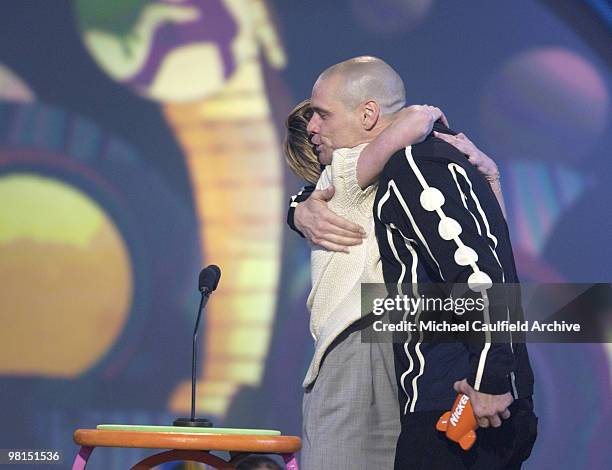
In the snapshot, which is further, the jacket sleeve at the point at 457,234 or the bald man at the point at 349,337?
the bald man at the point at 349,337

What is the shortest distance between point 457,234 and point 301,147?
3.00 ft

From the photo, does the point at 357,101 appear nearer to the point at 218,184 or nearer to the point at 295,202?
the point at 295,202

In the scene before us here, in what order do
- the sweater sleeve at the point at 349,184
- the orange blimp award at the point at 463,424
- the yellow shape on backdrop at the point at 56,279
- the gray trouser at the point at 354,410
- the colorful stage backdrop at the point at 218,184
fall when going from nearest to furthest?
the orange blimp award at the point at 463,424 < the gray trouser at the point at 354,410 < the sweater sleeve at the point at 349,184 < the colorful stage backdrop at the point at 218,184 < the yellow shape on backdrop at the point at 56,279

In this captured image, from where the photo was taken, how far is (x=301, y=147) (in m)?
2.72

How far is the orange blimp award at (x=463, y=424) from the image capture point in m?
1.80

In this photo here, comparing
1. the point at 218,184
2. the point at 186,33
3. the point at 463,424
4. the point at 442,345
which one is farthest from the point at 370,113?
the point at 186,33

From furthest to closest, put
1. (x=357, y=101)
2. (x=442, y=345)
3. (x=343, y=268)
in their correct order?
(x=357, y=101), (x=343, y=268), (x=442, y=345)

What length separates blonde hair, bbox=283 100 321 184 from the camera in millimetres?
2723

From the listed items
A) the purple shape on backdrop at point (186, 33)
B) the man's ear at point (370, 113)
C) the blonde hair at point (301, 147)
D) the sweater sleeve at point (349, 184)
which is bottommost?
the sweater sleeve at point (349, 184)

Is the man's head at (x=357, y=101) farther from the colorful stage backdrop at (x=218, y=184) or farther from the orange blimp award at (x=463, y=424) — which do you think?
the colorful stage backdrop at (x=218, y=184)

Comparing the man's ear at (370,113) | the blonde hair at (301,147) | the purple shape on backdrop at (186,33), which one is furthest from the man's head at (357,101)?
the purple shape on backdrop at (186,33)

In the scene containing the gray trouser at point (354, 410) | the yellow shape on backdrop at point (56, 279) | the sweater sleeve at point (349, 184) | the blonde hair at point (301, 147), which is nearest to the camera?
the gray trouser at point (354, 410)

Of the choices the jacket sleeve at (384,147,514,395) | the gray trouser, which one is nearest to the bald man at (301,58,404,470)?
the gray trouser

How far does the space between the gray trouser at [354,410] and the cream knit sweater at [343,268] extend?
0.03m
